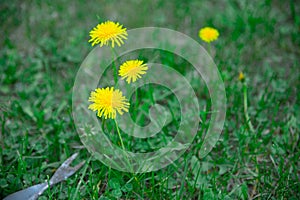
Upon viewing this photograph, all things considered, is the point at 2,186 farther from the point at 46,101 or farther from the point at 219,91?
the point at 219,91

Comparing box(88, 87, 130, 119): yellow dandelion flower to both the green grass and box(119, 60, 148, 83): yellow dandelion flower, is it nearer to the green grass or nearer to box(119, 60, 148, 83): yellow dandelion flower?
box(119, 60, 148, 83): yellow dandelion flower

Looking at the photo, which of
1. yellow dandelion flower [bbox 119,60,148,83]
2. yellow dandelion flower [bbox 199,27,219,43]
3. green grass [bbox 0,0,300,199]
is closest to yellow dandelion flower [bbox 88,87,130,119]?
yellow dandelion flower [bbox 119,60,148,83]

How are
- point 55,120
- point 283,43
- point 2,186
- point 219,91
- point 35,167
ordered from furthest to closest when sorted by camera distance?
point 283,43 < point 219,91 < point 55,120 < point 35,167 < point 2,186

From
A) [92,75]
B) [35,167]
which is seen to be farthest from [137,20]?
[35,167]

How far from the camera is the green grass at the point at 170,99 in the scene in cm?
176

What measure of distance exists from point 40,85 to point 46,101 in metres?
0.16

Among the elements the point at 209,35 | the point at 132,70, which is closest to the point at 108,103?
the point at 132,70

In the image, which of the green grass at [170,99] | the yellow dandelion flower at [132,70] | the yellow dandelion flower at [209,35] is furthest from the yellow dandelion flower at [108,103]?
the yellow dandelion flower at [209,35]

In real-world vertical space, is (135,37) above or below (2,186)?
above

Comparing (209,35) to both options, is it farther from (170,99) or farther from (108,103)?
(108,103)

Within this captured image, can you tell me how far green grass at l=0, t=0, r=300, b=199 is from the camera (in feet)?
5.78

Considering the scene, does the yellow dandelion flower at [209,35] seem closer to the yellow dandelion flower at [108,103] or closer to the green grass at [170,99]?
the green grass at [170,99]

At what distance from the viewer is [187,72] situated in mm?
2385

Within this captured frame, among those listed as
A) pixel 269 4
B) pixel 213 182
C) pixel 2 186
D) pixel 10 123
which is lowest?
pixel 2 186
